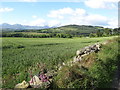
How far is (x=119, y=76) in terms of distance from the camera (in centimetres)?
968

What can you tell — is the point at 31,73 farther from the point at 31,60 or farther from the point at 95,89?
the point at 95,89

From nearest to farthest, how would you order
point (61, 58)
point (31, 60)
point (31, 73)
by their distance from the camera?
point (31, 73), point (31, 60), point (61, 58)

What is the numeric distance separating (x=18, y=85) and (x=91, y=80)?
3.21 m

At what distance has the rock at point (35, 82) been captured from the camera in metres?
6.51

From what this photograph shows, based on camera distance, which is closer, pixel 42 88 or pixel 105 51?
pixel 42 88

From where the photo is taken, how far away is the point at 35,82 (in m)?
6.69

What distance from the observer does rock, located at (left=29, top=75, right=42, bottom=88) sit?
6.51 meters

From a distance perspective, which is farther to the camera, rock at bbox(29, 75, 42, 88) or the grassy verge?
the grassy verge

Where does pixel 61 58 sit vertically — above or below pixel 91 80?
above

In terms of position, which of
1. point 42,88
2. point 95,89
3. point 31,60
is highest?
point 31,60

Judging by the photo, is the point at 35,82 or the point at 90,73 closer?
the point at 35,82

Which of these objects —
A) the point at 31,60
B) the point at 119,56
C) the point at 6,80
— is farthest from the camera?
the point at 119,56

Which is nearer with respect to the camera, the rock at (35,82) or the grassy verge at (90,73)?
the rock at (35,82)

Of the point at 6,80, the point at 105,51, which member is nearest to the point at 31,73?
the point at 6,80
